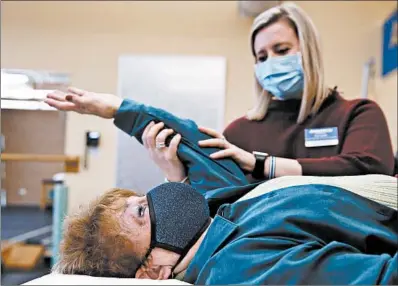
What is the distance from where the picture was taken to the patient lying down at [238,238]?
1.46 feet

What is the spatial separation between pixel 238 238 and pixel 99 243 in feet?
0.65

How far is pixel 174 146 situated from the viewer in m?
0.72

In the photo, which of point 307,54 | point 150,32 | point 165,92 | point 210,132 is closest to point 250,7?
point 150,32

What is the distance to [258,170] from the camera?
70 cm

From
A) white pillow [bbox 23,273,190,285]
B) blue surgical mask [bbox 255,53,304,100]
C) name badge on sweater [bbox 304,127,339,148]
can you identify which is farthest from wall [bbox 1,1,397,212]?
white pillow [bbox 23,273,190,285]

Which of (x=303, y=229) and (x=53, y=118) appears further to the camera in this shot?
(x=53, y=118)

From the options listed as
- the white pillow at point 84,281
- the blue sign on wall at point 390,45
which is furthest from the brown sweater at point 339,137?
the blue sign on wall at point 390,45

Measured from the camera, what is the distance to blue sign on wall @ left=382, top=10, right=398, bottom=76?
198 centimetres

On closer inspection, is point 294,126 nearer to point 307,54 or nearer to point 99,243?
point 307,54

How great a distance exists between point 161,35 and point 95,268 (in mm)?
1972

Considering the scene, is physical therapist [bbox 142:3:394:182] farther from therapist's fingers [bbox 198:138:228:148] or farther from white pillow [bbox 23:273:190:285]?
white pillow [bbox 23:273:190:285]

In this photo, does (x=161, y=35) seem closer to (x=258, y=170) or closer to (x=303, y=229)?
(x=258, y=170)

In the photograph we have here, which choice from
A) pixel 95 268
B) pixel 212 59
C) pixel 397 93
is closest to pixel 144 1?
pixel 212 59

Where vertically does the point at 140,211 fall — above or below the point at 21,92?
below
